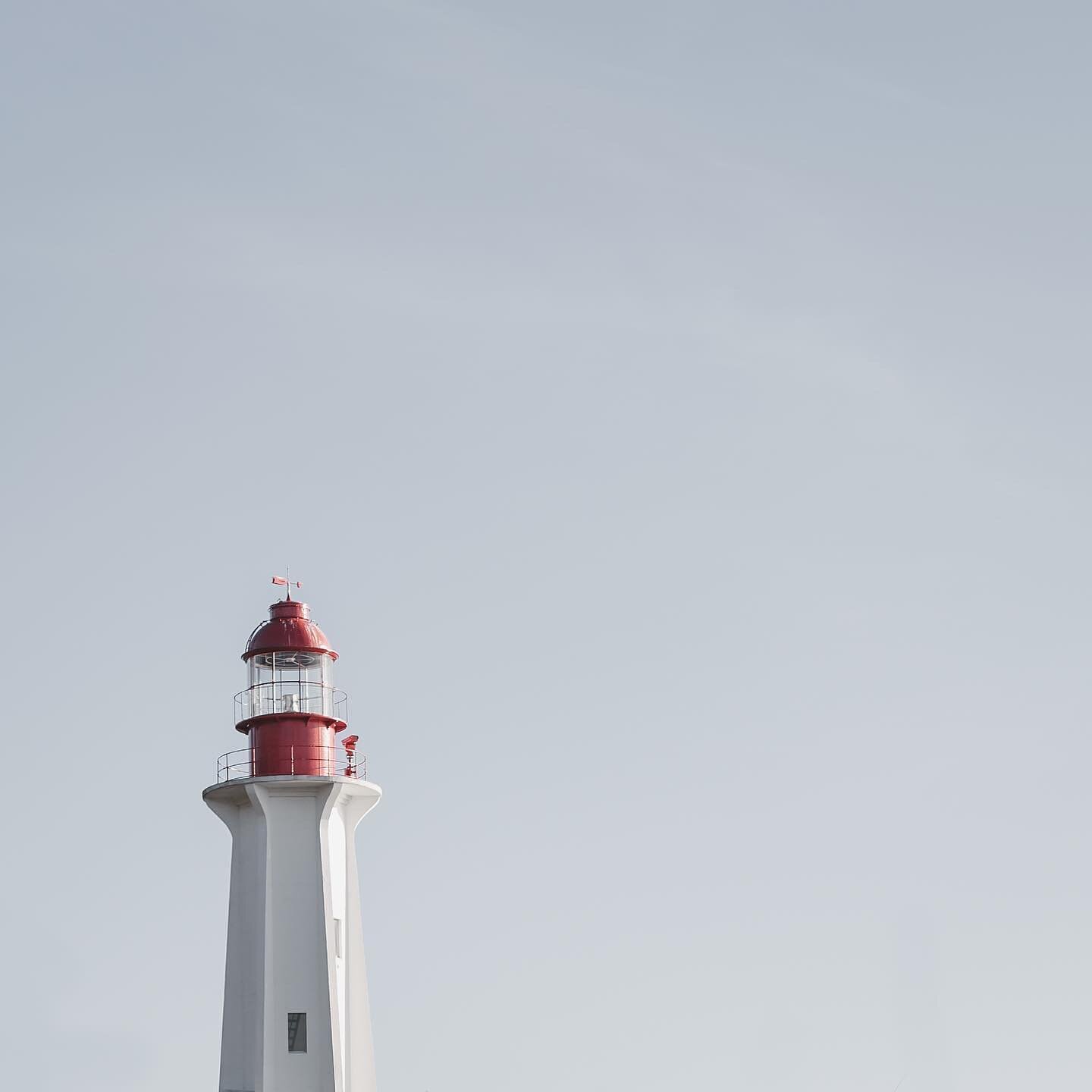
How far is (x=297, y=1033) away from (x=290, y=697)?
23.4 feet

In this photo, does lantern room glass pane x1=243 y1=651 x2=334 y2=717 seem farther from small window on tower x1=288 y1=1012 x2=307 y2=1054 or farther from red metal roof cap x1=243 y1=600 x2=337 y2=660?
small window on tower x1=288 y1=1012 x2=307 y2=1054

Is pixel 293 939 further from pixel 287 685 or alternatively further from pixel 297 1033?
pixel 287 685

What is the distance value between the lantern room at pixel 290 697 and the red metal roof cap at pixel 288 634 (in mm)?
16

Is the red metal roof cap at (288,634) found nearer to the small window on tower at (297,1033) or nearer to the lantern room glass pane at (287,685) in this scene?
the lantern room glass pane at (287,685)

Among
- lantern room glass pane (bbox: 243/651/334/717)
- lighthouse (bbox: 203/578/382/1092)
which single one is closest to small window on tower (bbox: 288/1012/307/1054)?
lighthouse (bbox: 203/578/382/1092)

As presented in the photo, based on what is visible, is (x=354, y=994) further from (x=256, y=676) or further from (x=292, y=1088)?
(x=256, y=676)

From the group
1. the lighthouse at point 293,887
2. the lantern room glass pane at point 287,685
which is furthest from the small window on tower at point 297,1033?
the lantern room glass pane at point 287,685

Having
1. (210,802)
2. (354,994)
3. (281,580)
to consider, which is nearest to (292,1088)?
(354,994)

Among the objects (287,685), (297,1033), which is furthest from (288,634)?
(297,1033)

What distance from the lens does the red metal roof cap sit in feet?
157

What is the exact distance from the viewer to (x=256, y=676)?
4809cm

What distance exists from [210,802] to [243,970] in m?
3.56

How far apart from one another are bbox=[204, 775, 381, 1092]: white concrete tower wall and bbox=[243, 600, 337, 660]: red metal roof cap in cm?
305

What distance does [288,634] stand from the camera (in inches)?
1889
